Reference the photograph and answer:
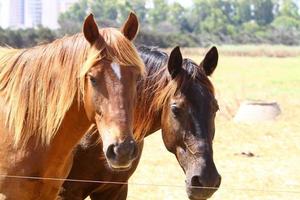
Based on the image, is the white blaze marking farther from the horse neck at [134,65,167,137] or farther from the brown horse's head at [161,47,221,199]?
the horse neck at [134,65,167,137]

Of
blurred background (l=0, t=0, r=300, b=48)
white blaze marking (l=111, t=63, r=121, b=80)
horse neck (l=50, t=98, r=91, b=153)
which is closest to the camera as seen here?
white blaze marking (l=111, t=63, r=121, b=80)

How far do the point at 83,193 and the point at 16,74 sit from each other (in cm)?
116

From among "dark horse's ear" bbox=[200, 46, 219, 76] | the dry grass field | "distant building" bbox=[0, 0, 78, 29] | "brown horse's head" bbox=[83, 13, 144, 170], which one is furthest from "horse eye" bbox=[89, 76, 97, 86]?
"distant building" bbox=[0, 0, 78, 29]

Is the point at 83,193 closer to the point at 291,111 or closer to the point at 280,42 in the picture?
the point at 291,111

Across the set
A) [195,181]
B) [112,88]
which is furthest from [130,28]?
[195,181]

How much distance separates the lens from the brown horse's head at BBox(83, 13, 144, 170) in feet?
10.7

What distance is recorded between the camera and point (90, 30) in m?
3.52

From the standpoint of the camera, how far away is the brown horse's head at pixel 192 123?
12.7ft

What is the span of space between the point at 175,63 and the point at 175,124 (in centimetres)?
44

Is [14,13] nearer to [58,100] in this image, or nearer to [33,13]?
[33,13]

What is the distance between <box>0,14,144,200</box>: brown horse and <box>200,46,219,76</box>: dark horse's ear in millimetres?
737

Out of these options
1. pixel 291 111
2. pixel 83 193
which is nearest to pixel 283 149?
pixel 291 111

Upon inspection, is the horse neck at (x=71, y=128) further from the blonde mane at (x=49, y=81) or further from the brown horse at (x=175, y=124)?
the brown horse at (x=175, y=124)

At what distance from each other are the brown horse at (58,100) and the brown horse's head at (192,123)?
0.53m
